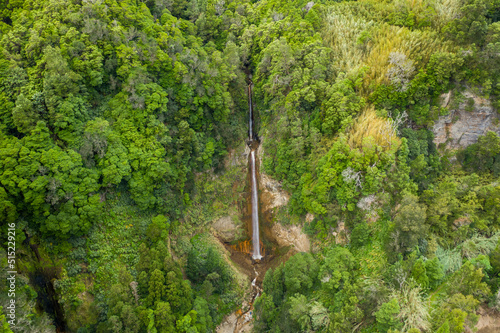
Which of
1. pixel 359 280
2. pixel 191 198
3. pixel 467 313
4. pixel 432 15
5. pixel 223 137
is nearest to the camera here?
pixel 467 313

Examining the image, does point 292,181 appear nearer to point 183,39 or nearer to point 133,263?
point 133,263

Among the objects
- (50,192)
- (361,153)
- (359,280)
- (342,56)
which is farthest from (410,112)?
(50,192)

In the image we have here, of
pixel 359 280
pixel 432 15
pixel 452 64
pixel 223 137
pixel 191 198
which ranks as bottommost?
pixel 359 280

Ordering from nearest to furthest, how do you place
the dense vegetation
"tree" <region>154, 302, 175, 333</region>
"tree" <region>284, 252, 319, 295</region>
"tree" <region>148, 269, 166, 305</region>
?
"tree" <region>154, 302, 175, 333</region>, the dense vegetation, "tree" <region>148, 269, 166, 305</region>, "tree" <region>284, 252, 319, 295</region>

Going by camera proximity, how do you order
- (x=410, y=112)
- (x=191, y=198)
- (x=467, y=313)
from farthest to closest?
1. (x=191, y=198)
2. (x=410, y=112)
3. (x=467, y=313)

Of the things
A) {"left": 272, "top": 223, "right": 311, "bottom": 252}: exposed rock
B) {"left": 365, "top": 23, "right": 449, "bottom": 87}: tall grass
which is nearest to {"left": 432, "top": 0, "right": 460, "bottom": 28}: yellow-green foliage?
{"left": 365, "top": 23, "right": 449, "bottom": 87}: tall grass

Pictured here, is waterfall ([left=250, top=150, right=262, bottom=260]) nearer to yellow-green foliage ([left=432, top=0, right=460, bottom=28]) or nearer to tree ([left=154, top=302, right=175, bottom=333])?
tree ([left=154, top=302, right=175, bottom=333])
